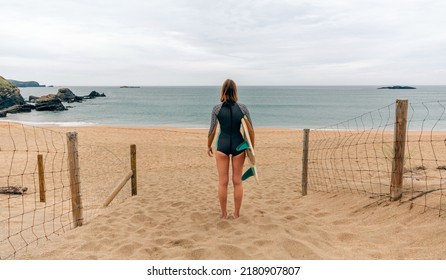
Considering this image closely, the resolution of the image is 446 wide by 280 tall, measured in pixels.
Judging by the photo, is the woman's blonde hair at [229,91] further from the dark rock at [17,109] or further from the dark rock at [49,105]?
the dark rock at [49,105]

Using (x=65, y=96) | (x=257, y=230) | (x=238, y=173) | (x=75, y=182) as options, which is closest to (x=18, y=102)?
(x=65, y=96)

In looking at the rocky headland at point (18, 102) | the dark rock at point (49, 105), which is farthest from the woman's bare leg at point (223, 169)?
the dark rock at point (49, 105)

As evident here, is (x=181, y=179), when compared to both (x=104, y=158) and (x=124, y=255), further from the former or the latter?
(x=124, y=255)

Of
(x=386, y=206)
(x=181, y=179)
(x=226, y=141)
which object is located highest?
(x=226, y=141)

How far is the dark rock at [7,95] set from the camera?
45.9 meters

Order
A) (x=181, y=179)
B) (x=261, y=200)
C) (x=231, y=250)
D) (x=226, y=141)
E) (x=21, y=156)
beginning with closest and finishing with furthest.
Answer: (x=231, y=250), (x=226, y=141), (x=261, y=200), (x=181, y=179), (x=21, y=156)

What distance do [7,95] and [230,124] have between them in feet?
174

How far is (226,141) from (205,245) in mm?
1411

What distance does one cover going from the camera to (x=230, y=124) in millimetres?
4410

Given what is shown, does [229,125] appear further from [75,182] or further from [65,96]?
[65,96]

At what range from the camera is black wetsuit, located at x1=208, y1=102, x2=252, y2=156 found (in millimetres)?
4395

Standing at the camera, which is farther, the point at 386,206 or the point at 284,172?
the point at 284,172

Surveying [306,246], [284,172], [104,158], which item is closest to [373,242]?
[306,246]

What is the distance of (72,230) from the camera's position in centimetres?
455
